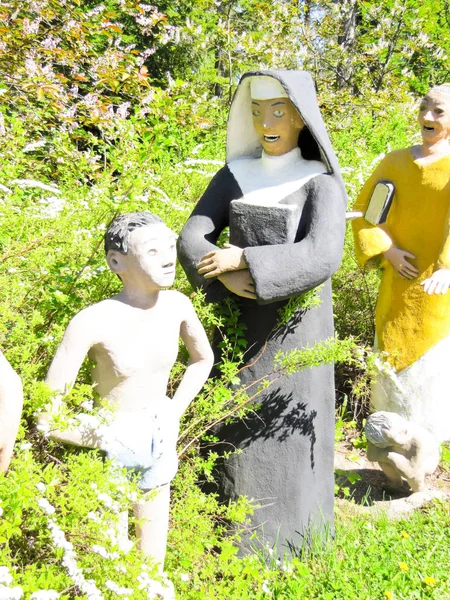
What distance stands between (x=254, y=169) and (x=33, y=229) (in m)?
1.29

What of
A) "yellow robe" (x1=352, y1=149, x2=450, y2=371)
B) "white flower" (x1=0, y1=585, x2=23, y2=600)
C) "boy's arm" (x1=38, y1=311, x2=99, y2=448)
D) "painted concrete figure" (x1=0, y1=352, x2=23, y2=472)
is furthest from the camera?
"yellow robe" (x1=352, y1=149, x2=450, y2=371)

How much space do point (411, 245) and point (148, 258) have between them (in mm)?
1896

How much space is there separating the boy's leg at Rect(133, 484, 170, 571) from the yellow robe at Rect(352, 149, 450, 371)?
168cm

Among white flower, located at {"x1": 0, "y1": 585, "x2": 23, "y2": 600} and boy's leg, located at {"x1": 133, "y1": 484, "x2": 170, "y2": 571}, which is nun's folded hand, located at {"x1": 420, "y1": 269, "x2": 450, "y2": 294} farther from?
white flower, located at {"x1": 0, "y1": 585, "x2": 23, "y2": 600}

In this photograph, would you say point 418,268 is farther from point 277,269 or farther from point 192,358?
point 192,358

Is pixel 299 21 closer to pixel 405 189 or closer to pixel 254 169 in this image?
pixel 405 189

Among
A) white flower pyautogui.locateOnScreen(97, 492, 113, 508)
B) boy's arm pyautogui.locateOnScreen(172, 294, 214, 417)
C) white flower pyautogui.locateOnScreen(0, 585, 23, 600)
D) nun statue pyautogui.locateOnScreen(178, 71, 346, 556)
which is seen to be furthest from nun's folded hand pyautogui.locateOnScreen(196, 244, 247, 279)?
white flower pyautogui.locateOnScreen(0, 585, 23, 600)

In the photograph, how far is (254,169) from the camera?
2.66 meters

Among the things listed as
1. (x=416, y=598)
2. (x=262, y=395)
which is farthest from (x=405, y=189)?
(x=416, y=598)

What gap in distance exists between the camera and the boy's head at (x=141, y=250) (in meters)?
1.95

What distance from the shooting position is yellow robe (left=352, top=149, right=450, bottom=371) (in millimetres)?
3252

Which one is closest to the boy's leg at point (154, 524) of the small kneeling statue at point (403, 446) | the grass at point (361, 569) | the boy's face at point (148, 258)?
the grass at point (361, 569)

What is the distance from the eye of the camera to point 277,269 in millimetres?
2316

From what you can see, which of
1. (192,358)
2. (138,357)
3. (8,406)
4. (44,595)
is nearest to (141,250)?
(138,357)
